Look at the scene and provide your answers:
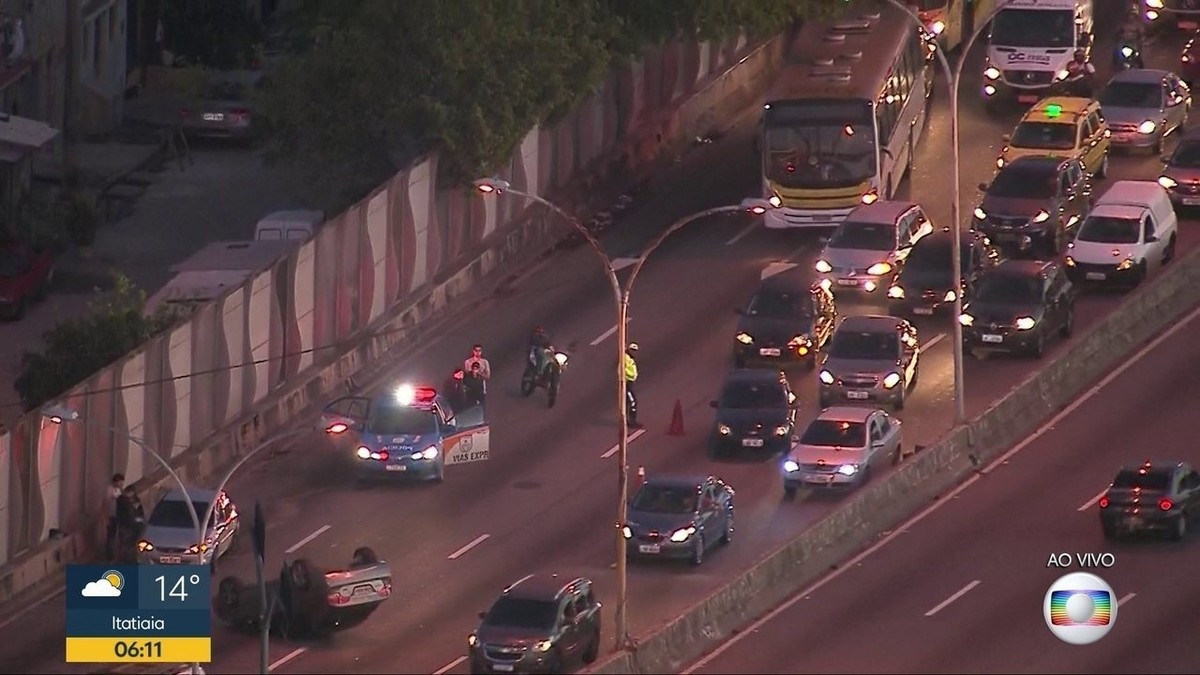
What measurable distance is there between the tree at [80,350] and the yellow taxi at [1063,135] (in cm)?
2347

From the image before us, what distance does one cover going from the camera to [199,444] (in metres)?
77.2

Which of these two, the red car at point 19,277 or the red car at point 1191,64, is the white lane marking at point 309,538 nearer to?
the red car at point 19,277

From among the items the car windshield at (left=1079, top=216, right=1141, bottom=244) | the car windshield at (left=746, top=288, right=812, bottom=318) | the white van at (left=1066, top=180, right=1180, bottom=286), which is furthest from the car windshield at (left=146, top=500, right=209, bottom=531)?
the car windshield at (left=1079, top=216, right=1141, bottom=244)

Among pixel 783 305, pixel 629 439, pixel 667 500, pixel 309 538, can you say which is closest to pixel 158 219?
pixel 783 305

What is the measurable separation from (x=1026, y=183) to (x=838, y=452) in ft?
51.8

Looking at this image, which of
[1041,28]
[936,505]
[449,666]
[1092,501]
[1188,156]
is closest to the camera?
[449,666]

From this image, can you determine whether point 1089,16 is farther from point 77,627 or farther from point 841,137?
point 77,627

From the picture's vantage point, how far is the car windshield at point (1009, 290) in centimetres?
7938

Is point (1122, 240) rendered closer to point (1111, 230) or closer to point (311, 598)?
point (1111, 230)

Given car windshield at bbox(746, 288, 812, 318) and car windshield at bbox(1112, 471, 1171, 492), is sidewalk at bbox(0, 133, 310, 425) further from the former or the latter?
car windshield at bbox(1112, 471, 1171, 492)

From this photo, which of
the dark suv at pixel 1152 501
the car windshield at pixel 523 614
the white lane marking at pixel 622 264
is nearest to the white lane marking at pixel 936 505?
the car windshield at pixel 523 614

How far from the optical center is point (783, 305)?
263 feet
